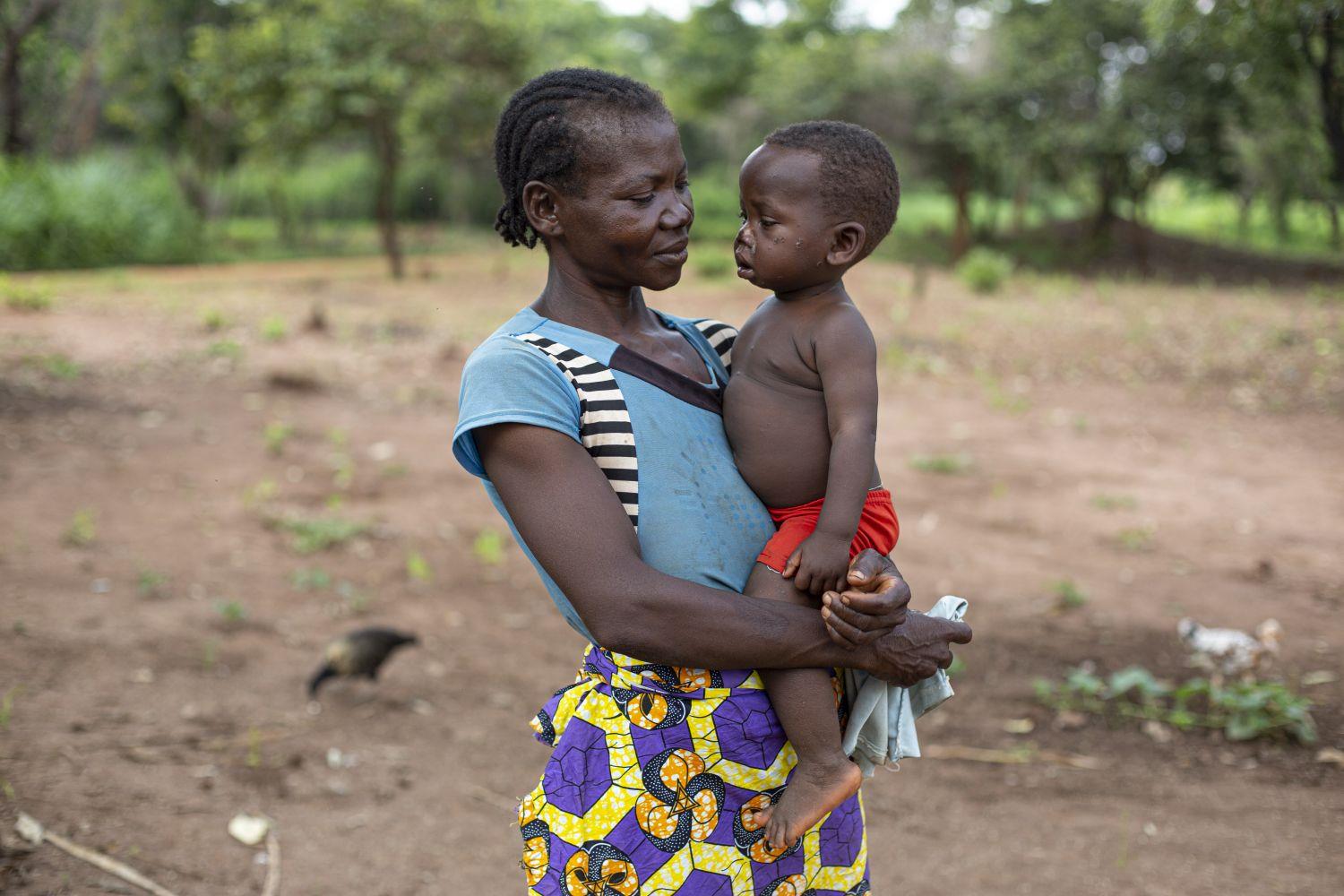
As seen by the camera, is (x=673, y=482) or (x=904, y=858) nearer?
(x=673, y=482)

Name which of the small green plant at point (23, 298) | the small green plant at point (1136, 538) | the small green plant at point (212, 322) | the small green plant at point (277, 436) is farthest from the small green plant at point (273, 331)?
the small green plant at point (1136, 538)

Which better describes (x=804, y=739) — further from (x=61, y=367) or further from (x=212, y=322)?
(x=212, y=322)

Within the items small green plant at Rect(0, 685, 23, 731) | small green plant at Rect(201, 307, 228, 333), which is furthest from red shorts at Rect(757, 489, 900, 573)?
small green plant at Rect(201, 307, 228, 333)

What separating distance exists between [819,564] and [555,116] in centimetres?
72

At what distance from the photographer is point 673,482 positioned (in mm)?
1595

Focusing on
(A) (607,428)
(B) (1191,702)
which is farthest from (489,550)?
(A) (607,428)

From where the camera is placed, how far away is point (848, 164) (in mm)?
1710

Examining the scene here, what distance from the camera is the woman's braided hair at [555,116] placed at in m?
1.60

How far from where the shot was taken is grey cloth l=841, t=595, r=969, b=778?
1689 millimetres

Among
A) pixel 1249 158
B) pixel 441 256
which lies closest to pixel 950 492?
pixel 1249 158

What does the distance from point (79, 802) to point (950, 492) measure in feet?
16.2

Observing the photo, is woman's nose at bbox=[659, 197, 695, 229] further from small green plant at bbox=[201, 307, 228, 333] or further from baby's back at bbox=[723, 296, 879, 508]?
small green plant at bbox=[201, 307, 228, 333]

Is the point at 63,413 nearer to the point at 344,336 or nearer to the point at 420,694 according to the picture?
the point at 344,336

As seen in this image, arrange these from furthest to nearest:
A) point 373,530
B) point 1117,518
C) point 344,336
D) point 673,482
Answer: point 344,336, point 1117,518, point 373,530, point 673,482
